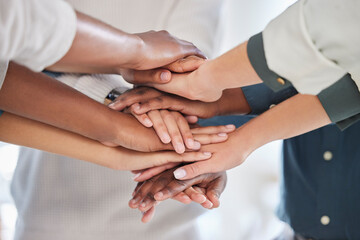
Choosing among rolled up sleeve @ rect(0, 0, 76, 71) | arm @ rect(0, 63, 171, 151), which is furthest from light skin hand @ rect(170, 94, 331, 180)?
rolled up sleeve @ rect(0, 0, 76, 71)

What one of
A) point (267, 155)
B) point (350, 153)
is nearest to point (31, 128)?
point (350, 153)

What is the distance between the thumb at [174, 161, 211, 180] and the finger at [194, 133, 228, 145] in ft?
0.19

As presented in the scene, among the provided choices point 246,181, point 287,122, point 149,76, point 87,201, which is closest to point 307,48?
point 287,122

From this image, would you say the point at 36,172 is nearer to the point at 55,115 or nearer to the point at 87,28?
the point at 55,115

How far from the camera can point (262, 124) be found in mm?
971

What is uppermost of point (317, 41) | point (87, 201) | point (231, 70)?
point (317, 41)

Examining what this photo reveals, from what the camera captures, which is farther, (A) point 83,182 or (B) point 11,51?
(A) point 83,182

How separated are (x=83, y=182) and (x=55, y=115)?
1.10ft

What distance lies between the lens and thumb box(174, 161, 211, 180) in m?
0.93

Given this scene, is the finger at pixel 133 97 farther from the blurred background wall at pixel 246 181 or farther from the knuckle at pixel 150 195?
the blurred background wall at pixel 246 181

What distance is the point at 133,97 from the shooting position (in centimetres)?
100

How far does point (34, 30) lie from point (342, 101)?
0.59 m

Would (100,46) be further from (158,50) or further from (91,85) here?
(91,85)

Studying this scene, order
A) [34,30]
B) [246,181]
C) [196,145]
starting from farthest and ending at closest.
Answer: [246,181]
[196,145]
[34,30]
